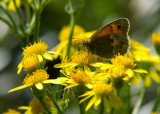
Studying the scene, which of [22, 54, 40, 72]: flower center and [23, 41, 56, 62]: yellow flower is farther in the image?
[23, 41, 56, 62]: yellow flower

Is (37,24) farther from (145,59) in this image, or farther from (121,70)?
(145,59)

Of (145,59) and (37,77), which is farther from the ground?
(37,77)

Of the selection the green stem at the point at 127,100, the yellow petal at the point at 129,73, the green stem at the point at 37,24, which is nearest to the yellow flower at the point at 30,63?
the green stem at the point at 37,24

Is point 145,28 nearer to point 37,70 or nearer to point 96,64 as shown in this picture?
point 96,64

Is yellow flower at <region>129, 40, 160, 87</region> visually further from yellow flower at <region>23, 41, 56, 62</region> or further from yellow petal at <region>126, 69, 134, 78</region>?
yellow flower at <region>23, 41, 56, 62</region>

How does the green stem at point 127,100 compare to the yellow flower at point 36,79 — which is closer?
the yellow flower at point 36,79

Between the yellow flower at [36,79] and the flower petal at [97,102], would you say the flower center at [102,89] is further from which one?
the yellow flower at [36,79]

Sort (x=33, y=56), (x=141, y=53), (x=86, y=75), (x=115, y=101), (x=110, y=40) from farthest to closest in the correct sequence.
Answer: (x=141, y=53)
(x=110, y=40)
(x=33, y=56)
(x=86, y=75)
(x=115, y=101)

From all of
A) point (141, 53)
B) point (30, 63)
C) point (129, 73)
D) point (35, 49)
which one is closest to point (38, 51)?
point (35, 49)

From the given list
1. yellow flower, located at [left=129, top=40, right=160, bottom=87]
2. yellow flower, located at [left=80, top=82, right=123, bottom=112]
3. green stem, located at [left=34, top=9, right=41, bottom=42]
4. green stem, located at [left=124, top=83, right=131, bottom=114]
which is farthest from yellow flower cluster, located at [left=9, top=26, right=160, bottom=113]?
yellow flower, located at [left=129, top=40, right=160, bottom=87]
